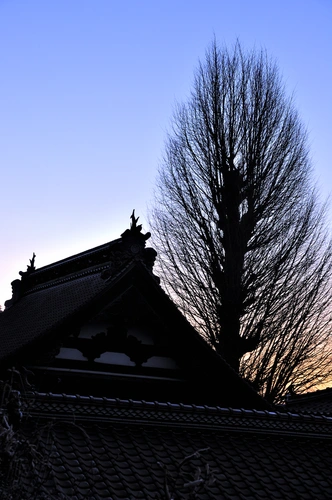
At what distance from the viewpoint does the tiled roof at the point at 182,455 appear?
5961mm

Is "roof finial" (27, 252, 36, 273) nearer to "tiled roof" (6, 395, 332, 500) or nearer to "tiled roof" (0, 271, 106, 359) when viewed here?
"tiled roof" (0, 271, 106, 359)

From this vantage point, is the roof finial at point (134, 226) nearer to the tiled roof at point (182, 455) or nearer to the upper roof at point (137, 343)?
the upper roof at point (137, 343)

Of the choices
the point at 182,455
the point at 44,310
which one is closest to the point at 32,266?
the point at 44,310

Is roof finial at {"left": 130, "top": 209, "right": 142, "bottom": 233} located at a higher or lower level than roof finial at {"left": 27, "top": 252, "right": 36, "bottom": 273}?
lower

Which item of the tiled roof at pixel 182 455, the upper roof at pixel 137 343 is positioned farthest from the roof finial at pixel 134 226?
the tiled roof at pixel 182 455

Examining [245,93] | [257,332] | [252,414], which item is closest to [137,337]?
[252,414]

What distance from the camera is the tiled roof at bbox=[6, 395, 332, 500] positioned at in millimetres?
5961

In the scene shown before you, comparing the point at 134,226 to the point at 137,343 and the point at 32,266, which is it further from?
the point at 32,266

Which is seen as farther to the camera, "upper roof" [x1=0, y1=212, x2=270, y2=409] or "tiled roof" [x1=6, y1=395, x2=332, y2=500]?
"upper roof" [x1=0, y1=212, x2=270, y2=409]

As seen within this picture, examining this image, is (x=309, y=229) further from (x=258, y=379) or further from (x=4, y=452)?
(x=4, y=452)

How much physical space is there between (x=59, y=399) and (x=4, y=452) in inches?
95.1

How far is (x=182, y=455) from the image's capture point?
21.9 feet

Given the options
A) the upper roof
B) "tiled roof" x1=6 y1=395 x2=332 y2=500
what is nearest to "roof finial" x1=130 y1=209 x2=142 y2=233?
the upper roof

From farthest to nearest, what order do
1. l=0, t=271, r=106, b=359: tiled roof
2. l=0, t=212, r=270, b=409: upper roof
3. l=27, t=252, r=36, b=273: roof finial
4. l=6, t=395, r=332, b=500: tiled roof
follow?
l=27, t=252, r=36, b=273: roof finial, l=0, t=271, r=106, b=359: tiled roof, l=0, t=212, r=270, b=409: upper roof, l=6, t=395, r=332, b=500: tiled roof
